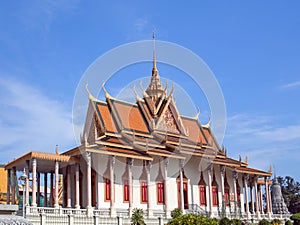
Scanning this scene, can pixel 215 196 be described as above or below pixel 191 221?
above

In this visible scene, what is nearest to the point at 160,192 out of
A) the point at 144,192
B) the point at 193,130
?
the point at 144,192

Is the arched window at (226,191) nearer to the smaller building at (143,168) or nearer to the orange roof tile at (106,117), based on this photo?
the smaller building at (143,168)

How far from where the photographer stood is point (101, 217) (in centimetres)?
2362

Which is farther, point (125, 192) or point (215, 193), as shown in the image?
point (215, 193)

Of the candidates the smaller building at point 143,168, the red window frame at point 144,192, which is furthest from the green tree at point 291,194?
the red window frame at point 144,192

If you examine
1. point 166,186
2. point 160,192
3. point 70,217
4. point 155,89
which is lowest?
point 70,217

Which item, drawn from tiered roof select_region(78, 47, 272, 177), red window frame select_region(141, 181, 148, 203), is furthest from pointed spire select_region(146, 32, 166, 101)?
red window frame select_region(141, 181, 148, 203)

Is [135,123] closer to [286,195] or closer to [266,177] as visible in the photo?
[266,177]

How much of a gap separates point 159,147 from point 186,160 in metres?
2.80

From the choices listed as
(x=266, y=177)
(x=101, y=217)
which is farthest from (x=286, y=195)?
(x=101, y=217)

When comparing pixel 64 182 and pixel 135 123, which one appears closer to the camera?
pixel 64 182

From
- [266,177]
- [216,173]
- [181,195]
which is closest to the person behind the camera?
[181,195]

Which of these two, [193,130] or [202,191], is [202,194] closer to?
[202,191]

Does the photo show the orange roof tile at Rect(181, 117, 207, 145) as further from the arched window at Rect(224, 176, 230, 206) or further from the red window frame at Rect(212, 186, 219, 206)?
the red window frame at Rect(212, 186, 219, 206)
